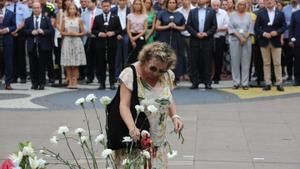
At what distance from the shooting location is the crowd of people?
15812mm

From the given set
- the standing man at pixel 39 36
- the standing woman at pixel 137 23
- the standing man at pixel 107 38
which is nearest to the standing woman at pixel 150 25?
the standing woman at pixel 137 23

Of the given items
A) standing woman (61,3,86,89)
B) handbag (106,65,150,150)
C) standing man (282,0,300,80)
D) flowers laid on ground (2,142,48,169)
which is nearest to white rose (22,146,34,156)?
flowers laid on ground (2,142,48,169)

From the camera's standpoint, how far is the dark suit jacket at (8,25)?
53.8 ft

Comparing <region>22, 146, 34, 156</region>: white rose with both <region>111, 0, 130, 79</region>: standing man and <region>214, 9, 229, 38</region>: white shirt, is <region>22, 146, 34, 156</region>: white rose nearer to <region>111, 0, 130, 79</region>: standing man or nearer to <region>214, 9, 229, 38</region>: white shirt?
<region>111, 0, 130, 79</region>: standing man

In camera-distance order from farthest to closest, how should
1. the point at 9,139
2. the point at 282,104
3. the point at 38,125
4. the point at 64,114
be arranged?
the point at 282,104 < the point at 64,114 < the point at 38,125 < the point at 9,139

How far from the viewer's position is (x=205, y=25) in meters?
16.0

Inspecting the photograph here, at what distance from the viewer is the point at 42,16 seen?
1606 cm

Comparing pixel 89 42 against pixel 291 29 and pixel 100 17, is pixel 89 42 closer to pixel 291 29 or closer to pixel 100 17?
pixel 100 17

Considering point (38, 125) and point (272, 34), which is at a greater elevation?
point (272, 34)

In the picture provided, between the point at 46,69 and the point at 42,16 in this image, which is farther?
the point at 46,69

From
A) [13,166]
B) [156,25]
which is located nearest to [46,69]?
[156,25]

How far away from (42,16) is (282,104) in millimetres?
5641

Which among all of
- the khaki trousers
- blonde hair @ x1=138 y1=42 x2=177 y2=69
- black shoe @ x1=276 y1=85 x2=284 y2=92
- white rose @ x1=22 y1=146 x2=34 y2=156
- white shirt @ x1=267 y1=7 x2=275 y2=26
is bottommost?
black shoe @ x1=276 y1=85 x2=284 y2=92

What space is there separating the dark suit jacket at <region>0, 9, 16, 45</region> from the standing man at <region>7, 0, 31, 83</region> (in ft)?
0.44
